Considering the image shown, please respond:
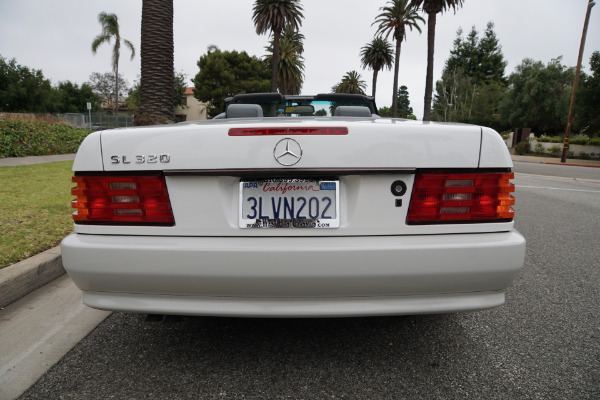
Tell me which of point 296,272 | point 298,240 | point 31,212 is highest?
point 298,240

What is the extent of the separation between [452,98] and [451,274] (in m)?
76.8

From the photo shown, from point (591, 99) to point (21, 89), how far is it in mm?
43205

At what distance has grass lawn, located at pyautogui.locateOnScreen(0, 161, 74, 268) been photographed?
355cm

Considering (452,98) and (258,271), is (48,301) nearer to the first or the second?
(258,271)

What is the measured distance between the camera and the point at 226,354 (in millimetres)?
2203

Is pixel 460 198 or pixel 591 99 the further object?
pixel 591 99

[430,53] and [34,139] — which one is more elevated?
[430,53]

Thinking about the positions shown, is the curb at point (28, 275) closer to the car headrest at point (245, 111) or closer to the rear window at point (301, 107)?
the car headrest at point (245, 111)

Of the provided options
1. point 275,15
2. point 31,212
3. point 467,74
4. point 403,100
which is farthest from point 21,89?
point 403,100

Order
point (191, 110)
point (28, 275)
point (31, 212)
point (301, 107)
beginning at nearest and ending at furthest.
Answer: point (28, 275), point (301, 107), point (31, 212), point (191, 110)

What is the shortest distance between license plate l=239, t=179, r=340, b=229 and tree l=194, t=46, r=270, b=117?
53.2 metres

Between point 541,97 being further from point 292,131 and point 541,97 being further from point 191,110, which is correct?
point 191,110

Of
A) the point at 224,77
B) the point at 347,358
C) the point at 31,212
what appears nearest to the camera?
the point at 347,358

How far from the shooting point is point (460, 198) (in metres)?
1.87
